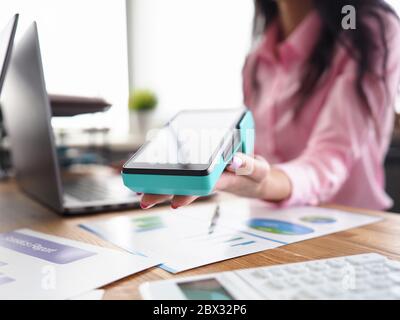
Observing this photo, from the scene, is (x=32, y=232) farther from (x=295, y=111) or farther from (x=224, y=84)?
(x=224, y=84)

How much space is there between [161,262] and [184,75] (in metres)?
1.87

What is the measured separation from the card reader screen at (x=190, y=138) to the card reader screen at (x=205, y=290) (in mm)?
97

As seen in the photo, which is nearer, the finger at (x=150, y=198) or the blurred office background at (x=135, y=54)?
the finger at (x=150, y=198)

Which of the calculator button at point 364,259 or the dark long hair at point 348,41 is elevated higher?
the dark long hair at point 348,41

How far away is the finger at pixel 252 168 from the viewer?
0.37 m

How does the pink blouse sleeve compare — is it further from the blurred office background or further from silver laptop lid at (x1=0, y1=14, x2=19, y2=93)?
the blurred office background

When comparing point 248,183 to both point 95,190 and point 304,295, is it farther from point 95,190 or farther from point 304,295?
point 95,190

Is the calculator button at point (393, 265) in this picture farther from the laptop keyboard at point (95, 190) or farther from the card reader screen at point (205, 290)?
the laptop keyboard at point (95, 190)

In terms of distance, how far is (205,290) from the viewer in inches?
9.7

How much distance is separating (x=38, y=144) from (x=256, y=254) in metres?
0.34

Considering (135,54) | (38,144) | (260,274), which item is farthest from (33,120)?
(135,54)

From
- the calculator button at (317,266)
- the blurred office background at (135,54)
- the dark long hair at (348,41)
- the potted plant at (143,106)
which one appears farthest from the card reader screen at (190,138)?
the potted plant at (143,106)

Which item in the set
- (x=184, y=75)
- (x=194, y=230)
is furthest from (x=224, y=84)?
(x=194, y=230)

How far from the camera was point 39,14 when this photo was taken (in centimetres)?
177
